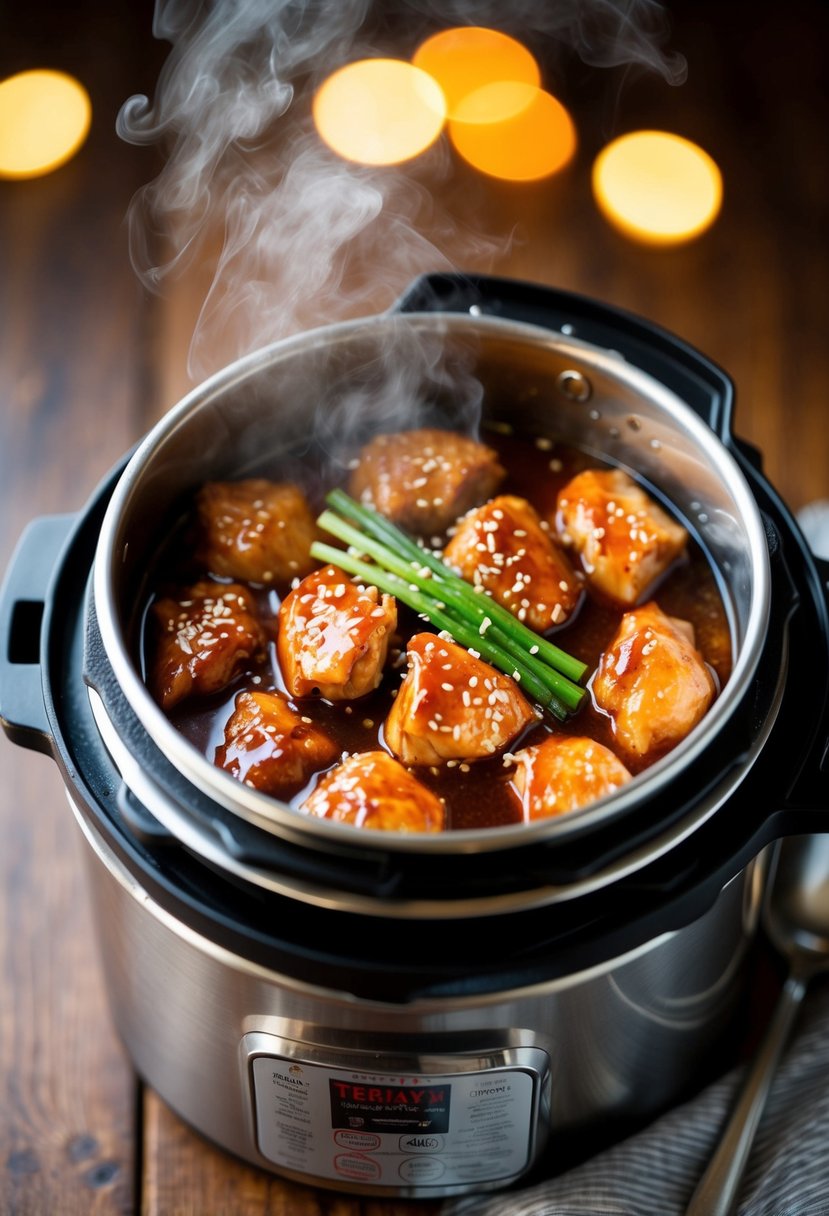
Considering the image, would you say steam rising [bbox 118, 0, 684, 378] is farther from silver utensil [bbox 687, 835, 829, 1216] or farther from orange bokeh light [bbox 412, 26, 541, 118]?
silver utensil [bbox 687, 835, 829, 1216]

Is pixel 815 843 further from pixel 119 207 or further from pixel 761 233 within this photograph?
pixel 119 207

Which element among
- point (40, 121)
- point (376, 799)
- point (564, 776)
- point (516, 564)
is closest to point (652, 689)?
point (564, 776)

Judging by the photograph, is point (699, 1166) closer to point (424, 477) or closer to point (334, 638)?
point (334, 638)

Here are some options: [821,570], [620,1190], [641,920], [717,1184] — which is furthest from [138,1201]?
[821,570]

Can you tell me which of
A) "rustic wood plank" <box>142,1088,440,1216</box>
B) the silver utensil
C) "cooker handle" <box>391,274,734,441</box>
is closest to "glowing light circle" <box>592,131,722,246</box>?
"cooker handle" <box>391,274,734,441</box>

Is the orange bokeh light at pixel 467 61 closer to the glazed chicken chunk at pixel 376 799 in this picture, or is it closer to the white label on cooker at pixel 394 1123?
the glazed chicken chunk at pixel 376 799

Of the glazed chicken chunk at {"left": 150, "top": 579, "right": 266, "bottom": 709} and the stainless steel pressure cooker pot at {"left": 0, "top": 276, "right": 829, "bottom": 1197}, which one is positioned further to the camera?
the glazed chicken chunk at {"left": 150, "top": 579, "right": 266, "bottom": 709}
